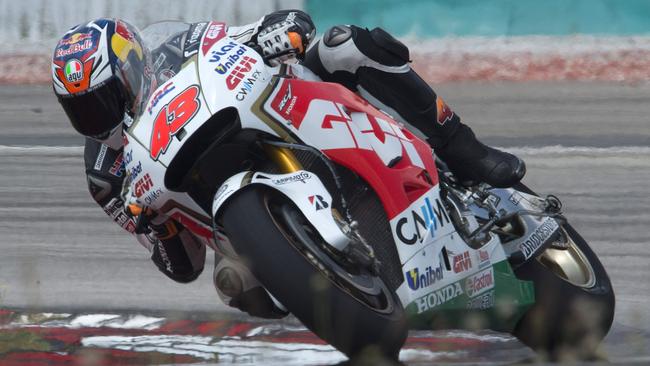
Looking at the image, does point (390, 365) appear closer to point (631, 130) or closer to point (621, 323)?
point (621, 323)

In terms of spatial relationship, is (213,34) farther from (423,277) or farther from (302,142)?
(423,277)

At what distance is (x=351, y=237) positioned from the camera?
372 centimetres

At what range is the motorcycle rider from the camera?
163 inches

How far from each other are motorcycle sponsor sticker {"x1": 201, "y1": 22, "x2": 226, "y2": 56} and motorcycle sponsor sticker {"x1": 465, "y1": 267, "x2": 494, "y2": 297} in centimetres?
118

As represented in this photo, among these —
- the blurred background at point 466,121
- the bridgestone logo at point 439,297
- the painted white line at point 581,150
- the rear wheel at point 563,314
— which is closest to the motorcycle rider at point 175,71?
the rear wheel at point 563,314

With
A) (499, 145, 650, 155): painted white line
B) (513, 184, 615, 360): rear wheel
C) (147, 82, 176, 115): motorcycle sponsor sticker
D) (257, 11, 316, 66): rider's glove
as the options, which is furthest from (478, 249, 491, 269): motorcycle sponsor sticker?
(499, 145, 650, 155): painted white line

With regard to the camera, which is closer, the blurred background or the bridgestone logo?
the bridgestone logo

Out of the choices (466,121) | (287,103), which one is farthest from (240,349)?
(466,121)

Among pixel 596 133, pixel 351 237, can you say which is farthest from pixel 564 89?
pixel 351 237

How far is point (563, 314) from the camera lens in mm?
4539

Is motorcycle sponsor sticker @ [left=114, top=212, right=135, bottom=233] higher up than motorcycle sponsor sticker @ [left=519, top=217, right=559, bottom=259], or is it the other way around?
motorcycle sponsor sticker @ [left=519, top=217, right=559, bottom=259]

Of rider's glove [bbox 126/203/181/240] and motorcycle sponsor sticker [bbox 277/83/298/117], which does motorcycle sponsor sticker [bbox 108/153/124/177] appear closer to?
rider's glove [bbox 126/203/181/240]

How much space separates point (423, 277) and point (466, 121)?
171 inches

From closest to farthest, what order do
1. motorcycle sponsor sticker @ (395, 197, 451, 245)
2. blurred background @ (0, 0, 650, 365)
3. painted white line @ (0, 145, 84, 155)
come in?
motorcycle sponsor sticker @ (395, 197, 451, 245) → blurred background @ (0, 0, 650, 365) → painted white line @ (0, 145, 84, 155)
